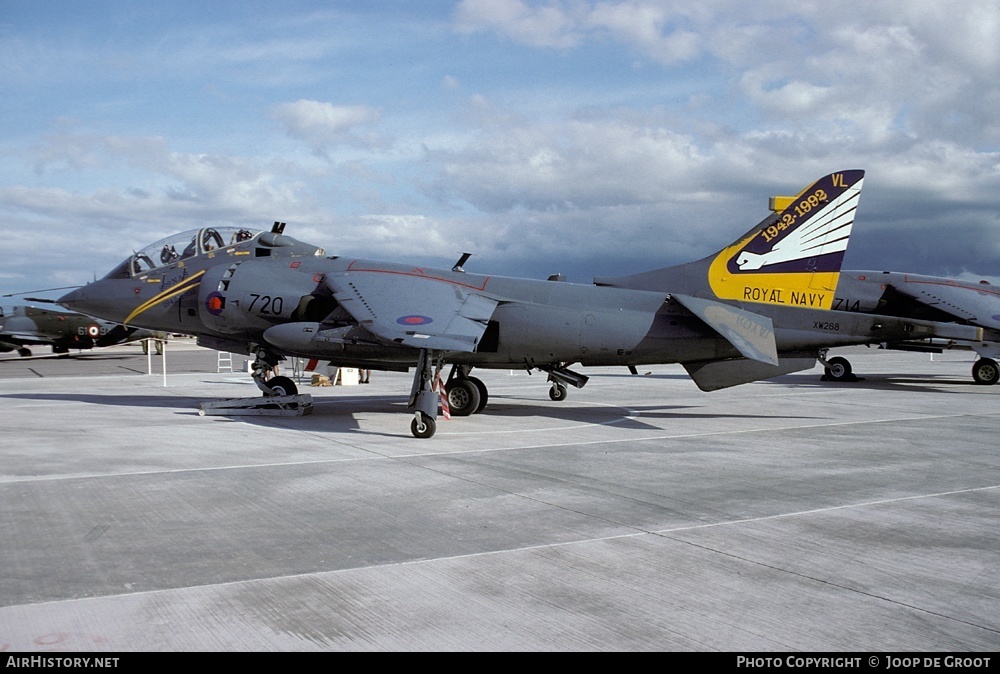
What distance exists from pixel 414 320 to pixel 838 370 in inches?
680

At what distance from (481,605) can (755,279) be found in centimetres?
1065

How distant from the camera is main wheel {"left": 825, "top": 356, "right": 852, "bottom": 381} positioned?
25281 mm

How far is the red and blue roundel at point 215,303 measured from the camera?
50.9 feet

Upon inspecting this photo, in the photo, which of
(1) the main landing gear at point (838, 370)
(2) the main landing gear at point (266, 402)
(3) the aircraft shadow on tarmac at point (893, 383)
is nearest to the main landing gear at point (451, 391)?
(2) the main landing gear at point (266, 402)

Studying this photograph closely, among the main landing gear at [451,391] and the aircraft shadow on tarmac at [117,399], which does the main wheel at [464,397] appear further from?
the aircraft shadow on tarmac at [117,399]

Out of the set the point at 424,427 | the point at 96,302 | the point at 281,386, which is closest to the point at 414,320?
the point at 424,427

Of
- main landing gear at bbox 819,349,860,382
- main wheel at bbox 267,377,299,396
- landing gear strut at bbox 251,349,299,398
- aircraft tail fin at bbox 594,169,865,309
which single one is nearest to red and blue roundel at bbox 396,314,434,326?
landing gear strut at bbox 251,349,299,398

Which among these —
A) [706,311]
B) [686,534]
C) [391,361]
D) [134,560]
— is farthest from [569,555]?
[391,361]

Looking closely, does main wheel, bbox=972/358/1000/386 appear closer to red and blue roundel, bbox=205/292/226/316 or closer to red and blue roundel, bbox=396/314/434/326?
red and blue roundel, bbox=396/314/434/326

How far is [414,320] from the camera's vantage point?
12.7 meters

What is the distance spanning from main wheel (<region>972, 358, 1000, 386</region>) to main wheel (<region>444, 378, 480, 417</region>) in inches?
666

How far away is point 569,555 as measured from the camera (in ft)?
20.6

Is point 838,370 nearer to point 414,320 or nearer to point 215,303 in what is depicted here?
point 414,320

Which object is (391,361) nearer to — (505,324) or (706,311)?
(505,324)
